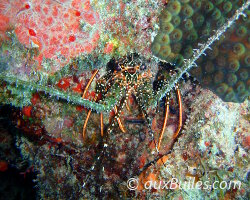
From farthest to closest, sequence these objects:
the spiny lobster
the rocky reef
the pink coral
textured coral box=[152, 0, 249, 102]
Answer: the spiny lobster → textured coral box=[152, 0, 249, 102] → the rocky reef → the pink coral

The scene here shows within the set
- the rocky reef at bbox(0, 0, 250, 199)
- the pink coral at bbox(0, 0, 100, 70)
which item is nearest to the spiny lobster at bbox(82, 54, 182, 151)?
the rocky reef at bbox(0, 0, 250, 199)

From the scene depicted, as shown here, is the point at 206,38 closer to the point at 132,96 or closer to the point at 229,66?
the point at 229,66

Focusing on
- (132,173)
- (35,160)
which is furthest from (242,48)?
(35,160)

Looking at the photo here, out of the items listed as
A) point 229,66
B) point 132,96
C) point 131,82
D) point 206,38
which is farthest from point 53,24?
point 229,66

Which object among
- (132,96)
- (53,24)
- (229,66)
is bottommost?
(229,66)

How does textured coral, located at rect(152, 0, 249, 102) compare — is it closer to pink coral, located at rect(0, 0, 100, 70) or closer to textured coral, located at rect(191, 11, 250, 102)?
textured coral, located at rect(191, 11, 250, 102)

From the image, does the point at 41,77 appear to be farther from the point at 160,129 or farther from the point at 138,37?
the point at 160,129
